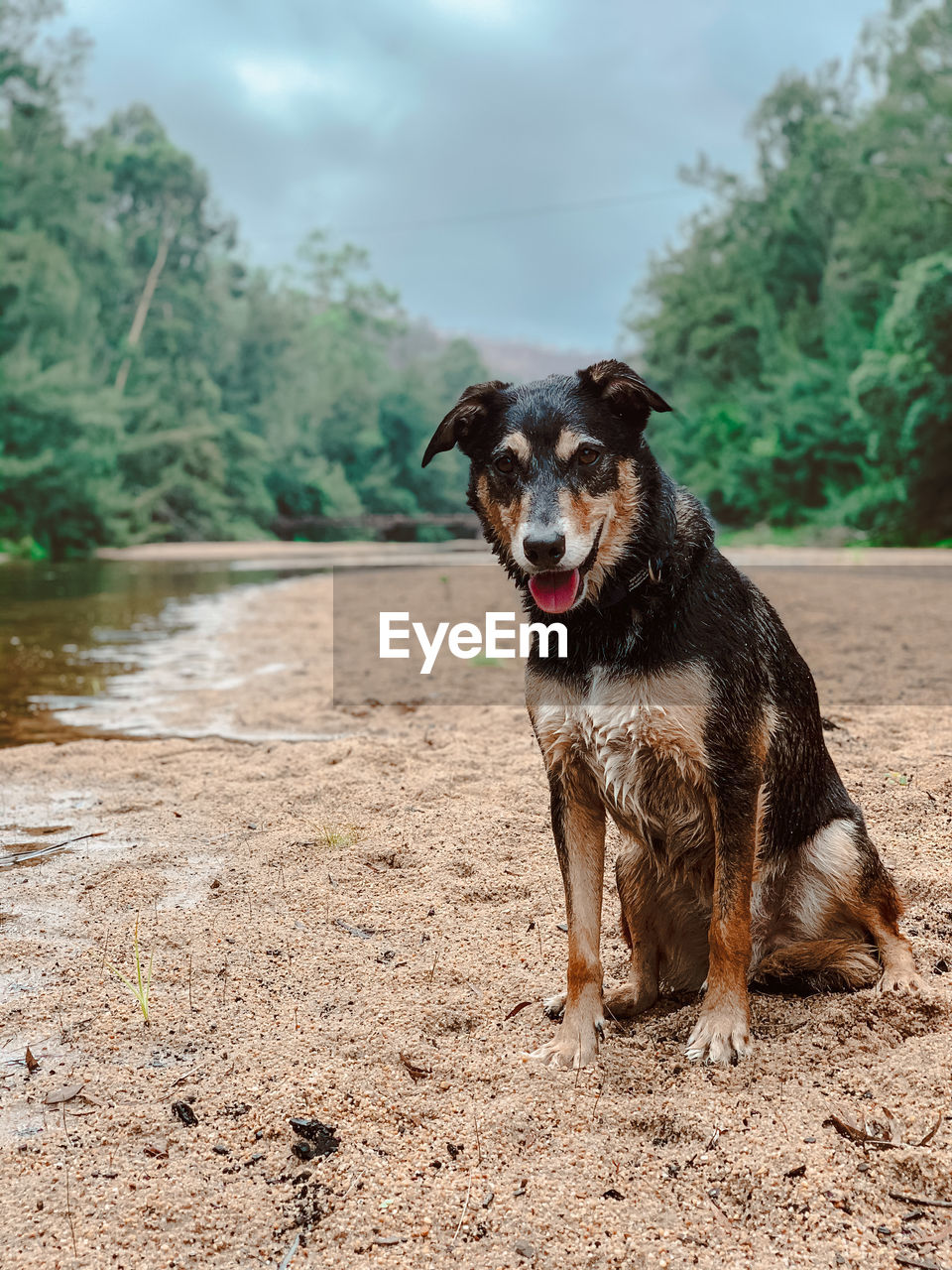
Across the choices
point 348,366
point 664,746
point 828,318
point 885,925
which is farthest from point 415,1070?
point 348,366

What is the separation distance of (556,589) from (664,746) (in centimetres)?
55

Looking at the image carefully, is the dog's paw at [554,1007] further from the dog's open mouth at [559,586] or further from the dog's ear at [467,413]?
the dog's ear at [467,413]

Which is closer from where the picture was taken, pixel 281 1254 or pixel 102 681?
pixel 281 1254

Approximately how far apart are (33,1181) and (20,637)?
1099 centimetres

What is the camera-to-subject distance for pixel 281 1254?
6.94ft

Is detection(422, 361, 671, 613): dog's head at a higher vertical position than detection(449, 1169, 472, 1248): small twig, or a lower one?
higher

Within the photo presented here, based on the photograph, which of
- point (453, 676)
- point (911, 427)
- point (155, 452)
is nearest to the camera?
point (453, 676)

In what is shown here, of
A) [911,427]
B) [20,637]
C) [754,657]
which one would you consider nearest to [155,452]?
[911,427]

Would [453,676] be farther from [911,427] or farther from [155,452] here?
[155,452]

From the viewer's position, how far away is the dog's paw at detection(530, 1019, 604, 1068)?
2.83 m

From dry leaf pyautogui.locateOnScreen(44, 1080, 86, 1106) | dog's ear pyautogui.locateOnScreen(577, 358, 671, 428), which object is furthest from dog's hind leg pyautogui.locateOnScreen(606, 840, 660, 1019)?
dry leaf pyautogui.locateOnScreen(44, 1080, 86, 1106)

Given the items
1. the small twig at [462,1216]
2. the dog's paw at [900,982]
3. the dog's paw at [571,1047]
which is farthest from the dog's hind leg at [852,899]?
the small twig at [462,1216]

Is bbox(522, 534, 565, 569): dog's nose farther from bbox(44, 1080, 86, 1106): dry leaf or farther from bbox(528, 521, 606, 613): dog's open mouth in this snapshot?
bbox(44, 1080, 86, 1106): dry leaf

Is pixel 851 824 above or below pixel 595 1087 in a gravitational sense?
above
